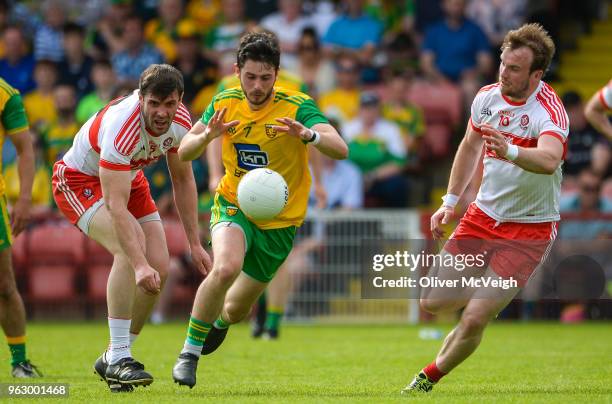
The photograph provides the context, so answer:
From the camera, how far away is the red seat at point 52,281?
612 inches

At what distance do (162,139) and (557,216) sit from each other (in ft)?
9.41

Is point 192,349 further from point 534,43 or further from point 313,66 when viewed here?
point 313,66

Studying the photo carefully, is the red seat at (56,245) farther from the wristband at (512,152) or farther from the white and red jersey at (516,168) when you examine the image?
the wristband at (512,152)

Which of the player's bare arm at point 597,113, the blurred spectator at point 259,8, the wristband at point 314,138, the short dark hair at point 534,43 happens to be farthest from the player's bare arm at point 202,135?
the blurred spectator at point 259,8

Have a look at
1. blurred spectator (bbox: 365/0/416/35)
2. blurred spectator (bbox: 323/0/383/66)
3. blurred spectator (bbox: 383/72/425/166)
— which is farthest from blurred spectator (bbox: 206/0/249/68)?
blurred spectator (bbox: 383/72/425/166)

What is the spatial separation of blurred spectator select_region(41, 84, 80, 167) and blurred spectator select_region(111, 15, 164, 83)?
1310 millimetres

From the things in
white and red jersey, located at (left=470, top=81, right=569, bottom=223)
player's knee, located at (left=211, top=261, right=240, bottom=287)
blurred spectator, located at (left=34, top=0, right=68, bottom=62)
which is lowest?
player's knee, located at (left=211, top=261, right=240, bottom=287)

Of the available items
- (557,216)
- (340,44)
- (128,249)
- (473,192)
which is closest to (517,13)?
(340,44)

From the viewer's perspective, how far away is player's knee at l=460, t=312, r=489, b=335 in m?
7.62

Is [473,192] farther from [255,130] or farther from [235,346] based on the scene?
[255,130]

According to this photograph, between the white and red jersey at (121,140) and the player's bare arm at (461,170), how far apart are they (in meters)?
1.94

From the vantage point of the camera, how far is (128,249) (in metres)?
7.57

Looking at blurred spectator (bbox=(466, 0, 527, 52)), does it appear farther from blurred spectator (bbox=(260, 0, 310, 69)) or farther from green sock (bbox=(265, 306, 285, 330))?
green sock (bbox=(265, 306, 285, 330))

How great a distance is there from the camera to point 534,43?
24.6ft
